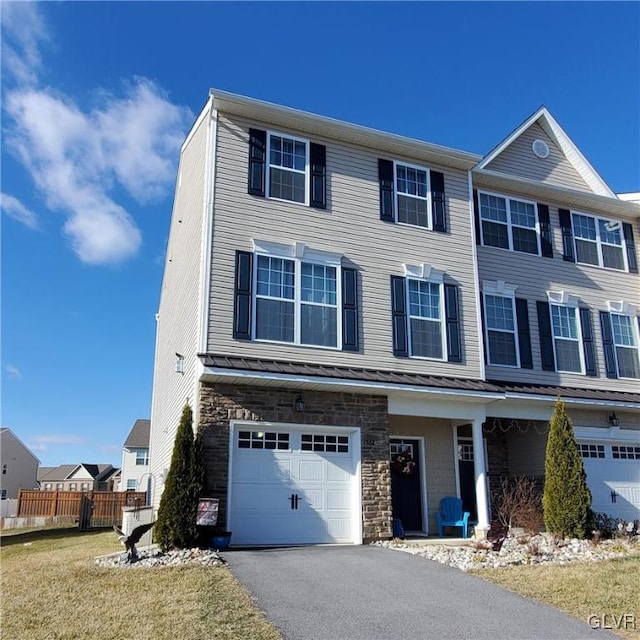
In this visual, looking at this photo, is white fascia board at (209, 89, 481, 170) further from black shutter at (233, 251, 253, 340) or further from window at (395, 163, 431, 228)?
black shutter at (233, 251, 253, 340)

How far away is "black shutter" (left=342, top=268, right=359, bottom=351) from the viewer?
43.3 ft

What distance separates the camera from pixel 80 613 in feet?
22.8

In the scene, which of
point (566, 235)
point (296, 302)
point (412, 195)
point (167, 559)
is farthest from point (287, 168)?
point (566, 235)

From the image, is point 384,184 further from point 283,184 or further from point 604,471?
point 604,471

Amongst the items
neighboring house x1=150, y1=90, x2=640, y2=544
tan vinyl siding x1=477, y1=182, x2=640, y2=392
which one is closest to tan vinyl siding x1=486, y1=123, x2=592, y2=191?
neighboring house x1=150, y1=90, x2=640, y2=544

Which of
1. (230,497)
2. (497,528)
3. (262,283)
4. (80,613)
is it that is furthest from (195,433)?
(497,528)

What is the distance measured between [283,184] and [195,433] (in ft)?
18.4

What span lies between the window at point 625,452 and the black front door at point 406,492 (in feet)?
17.9

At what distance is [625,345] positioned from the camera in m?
17.3

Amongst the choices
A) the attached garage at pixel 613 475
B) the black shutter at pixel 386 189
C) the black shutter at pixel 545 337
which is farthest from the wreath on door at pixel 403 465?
the black shutter at pixel 386 189

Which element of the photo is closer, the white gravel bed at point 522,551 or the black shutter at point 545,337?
the white gravel bed at point 522,551

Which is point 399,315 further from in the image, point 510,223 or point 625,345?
point 625,345

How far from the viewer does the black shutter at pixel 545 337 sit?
15992 mm

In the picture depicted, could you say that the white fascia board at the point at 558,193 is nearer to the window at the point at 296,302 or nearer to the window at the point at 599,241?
the window at the point at 599,241
